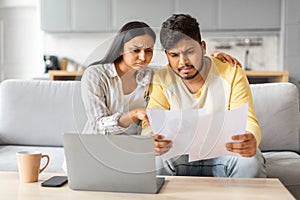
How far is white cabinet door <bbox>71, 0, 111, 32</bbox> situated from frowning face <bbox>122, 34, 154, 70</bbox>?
392 cm

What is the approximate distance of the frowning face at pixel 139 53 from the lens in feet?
4.34

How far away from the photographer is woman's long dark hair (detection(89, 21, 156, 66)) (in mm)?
1348

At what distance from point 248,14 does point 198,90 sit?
145 inches

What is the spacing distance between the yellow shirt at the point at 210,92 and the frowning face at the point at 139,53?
76mm

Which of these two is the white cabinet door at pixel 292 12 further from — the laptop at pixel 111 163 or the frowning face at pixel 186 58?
the laptop at pixel 111 163

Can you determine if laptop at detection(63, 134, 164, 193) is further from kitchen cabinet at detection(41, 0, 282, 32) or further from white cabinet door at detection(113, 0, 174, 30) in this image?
white cabinet door at detection(113, 0, 174, 30)

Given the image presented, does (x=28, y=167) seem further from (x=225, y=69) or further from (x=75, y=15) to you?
(x=75, y=15)

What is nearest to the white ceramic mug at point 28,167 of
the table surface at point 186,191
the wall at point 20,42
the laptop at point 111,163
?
the table surface at point 186,191

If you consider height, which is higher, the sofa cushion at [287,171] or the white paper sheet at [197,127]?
the white paper sheet at [197,127]

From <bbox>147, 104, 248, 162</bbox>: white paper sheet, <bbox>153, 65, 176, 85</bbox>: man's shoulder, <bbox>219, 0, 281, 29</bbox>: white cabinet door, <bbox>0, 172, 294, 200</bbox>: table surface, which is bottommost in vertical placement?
<bbox>0, 172, 294, 200</bbox>: table surface

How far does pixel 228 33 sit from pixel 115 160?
3995 millimetres

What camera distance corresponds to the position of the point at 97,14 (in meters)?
5.18

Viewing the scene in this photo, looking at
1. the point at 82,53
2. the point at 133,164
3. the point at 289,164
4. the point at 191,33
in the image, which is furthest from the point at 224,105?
the point at 82,53

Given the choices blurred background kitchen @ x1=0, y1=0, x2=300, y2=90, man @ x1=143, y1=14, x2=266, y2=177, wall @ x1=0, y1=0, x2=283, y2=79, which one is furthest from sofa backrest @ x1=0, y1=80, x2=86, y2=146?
wall @ x1=0, y1=0, x2=283, y2=79
